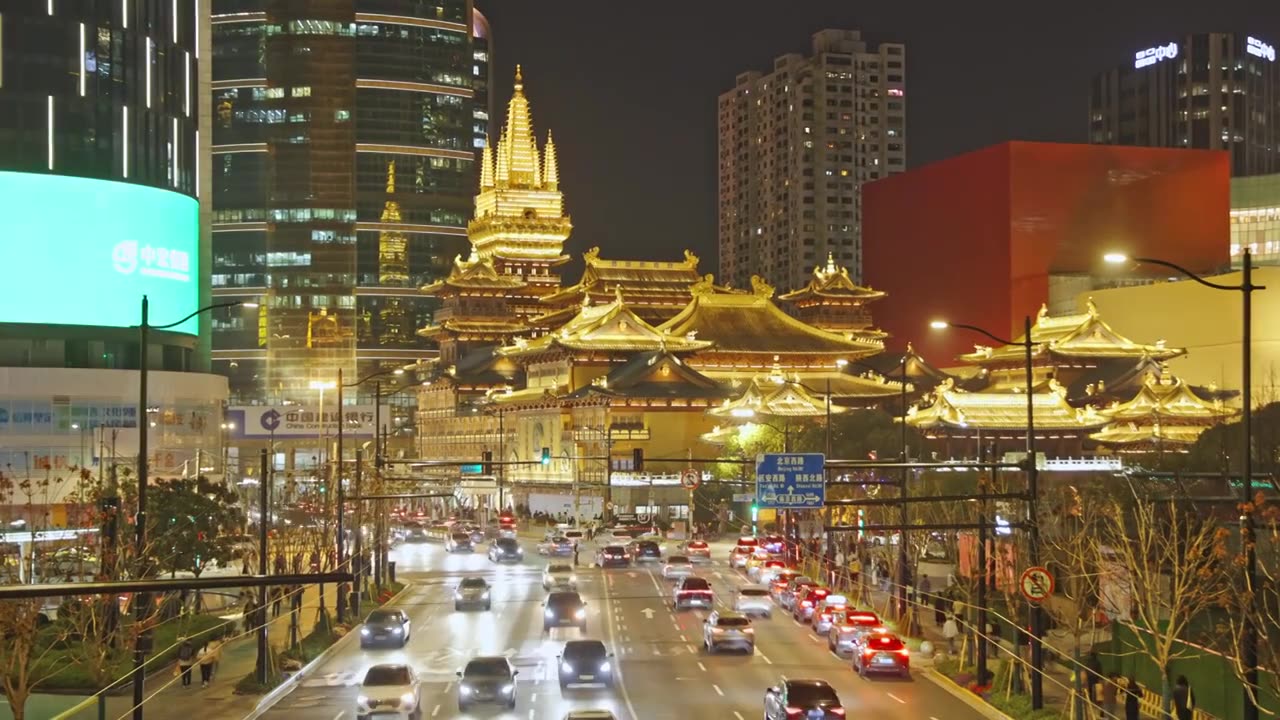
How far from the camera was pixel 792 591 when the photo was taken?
58.4m

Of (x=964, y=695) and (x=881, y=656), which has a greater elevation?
(x=881, y=656)

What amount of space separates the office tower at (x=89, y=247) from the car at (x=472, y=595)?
1900cm

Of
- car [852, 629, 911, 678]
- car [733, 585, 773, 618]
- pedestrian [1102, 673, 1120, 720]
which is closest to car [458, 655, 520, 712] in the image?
car [852, 629, 911, 678]

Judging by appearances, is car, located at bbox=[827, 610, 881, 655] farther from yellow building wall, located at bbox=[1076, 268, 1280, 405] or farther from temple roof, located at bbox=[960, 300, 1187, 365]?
yellow building wall, located at bbox=[1076, 268, 1280, 405]

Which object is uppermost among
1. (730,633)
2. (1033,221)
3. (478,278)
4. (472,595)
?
(1033,221)

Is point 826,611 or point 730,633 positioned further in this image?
point 826,611

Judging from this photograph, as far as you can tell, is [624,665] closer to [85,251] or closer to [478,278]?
[85,251]

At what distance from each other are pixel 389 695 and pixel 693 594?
83.3 feet

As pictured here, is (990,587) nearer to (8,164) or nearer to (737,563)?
(737,563)

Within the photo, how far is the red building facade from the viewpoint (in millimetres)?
132875

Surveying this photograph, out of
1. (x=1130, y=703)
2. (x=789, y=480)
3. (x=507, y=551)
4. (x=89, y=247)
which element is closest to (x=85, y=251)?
(x=89, y=247)

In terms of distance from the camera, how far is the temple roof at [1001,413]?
96562mm

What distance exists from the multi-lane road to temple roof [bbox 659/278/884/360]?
62.5 metres

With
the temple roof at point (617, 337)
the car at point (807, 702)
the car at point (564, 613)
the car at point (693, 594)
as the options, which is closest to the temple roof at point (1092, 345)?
the temple roof at point (617, 337)
